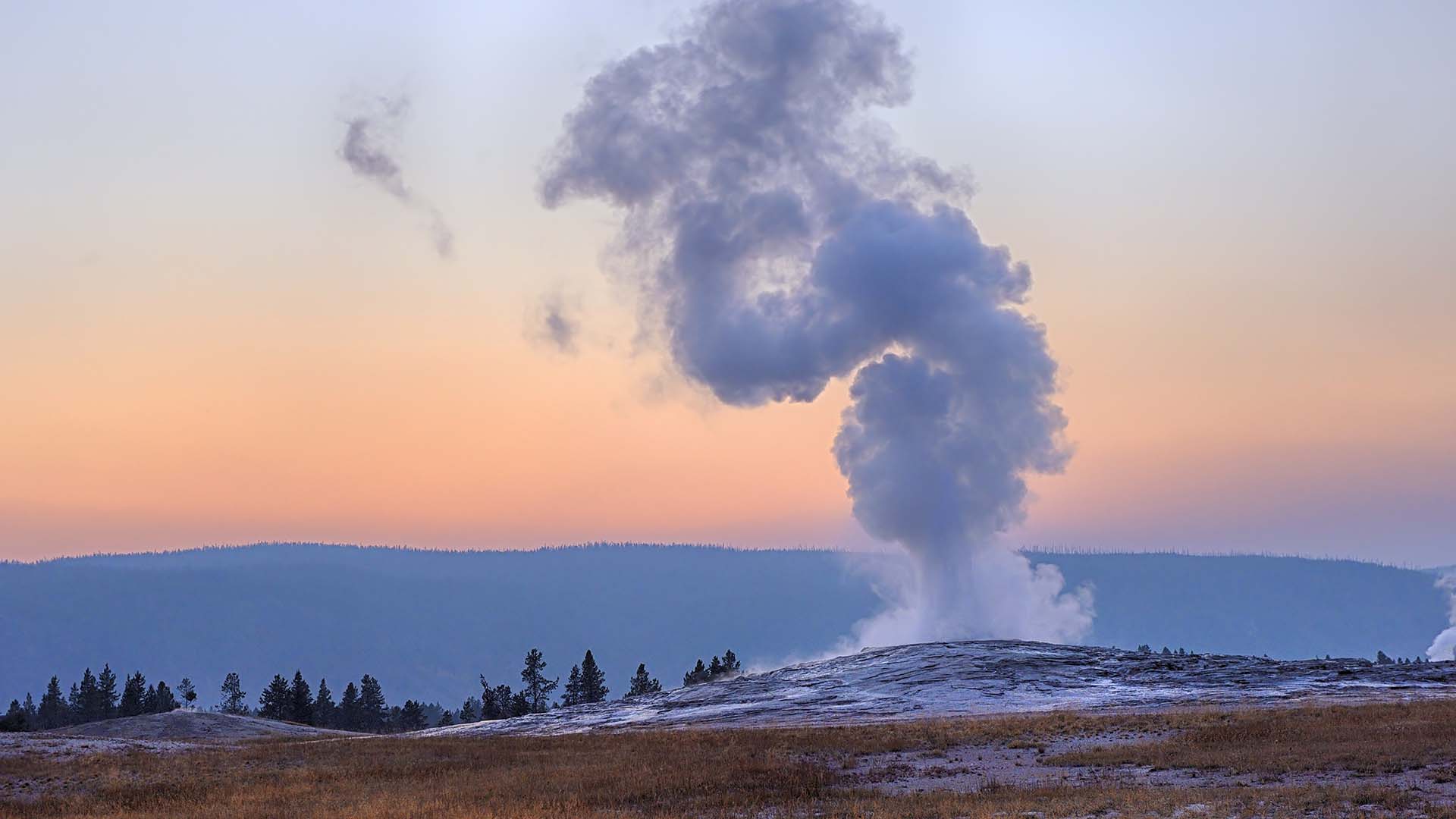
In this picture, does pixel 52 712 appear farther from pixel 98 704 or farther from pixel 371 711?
pixel 371 711

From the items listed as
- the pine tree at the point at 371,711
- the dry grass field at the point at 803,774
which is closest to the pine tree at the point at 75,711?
the pine tree at the point at 371,711

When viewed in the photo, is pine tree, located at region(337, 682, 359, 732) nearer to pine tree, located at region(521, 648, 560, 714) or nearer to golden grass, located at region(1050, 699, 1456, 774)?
pine tree, located at region(521, 648, 560, 714)

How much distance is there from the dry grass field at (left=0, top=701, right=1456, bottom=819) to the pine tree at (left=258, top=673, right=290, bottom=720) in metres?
104

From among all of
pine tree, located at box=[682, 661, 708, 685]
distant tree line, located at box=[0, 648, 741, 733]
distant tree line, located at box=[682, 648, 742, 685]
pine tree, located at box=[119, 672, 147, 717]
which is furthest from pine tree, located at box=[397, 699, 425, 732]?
distant tree line, located at box=[682, 648, 742, 685]

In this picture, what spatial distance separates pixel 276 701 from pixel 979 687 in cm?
10578

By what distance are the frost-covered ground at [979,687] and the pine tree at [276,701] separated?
216 ft

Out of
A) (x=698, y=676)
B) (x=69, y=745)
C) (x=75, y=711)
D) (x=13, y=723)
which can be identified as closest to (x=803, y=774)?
(x=69, y=745)

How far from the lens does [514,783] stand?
46188 mm

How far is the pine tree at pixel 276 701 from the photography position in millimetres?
163875

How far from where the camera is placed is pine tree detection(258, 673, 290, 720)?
163875mm

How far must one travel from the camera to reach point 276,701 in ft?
546

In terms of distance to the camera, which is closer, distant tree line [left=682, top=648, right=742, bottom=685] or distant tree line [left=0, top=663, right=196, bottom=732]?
distant tree line [left=682, top=648, right=742, bottom=685]

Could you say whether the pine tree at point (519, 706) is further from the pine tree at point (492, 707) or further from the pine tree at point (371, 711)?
the pine tree at point (371, 711)

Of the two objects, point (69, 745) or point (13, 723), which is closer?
point (69, 745)
